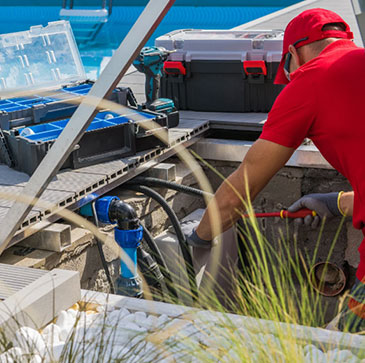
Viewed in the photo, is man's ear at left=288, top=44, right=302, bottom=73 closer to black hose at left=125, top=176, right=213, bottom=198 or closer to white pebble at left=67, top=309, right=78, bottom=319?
black hose at left=125, top=176, right=213, bottom=198

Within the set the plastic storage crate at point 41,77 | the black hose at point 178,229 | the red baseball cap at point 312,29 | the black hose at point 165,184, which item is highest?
the red baseball cap at point 312,29

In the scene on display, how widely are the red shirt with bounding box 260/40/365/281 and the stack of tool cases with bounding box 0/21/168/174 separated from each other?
165 centimetres

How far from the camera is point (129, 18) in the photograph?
64.9 ft

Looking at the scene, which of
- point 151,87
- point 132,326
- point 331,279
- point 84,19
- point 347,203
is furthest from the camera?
point 84,19

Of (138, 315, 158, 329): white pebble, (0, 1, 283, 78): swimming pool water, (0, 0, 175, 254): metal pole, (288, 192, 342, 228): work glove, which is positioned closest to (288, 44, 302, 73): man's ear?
(0, 0, 175, 254): metal pole

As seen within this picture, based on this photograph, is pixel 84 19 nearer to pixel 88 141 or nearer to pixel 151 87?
pixel 151 87

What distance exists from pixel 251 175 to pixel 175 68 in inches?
109

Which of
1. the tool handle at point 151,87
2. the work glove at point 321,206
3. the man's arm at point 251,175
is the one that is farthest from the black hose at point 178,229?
the tool handle at point 151,87

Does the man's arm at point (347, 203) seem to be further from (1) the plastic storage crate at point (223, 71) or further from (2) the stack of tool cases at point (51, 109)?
(1) the plastic storage crate at point (223, 71)

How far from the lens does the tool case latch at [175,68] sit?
519 centimetres

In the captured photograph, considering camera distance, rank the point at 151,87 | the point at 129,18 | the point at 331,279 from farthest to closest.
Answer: the point at 129,18 < the point at 151,87 < the point at 331,279

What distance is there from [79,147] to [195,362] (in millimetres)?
1970

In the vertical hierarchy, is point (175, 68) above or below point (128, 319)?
above

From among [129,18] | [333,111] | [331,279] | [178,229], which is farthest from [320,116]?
[129,18]
